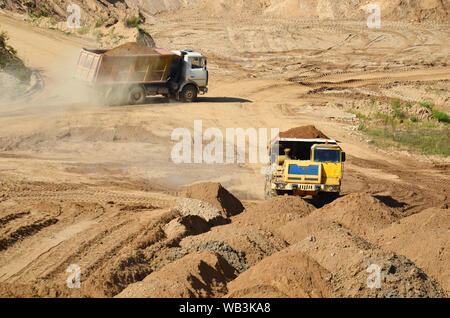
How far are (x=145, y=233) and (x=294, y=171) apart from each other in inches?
196

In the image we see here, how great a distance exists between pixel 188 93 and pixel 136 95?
298cm

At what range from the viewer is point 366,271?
30.3 feet

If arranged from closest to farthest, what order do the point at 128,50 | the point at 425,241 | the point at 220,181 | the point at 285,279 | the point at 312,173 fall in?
the point at 285,279, the point at 425,241, the point at 312,173, the point at 220,181, the point at 128,50

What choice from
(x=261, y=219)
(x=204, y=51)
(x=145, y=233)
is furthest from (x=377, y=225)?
(x=204, y=51)

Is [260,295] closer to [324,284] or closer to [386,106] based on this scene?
[324,284]

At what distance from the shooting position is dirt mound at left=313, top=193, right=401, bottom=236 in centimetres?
1373

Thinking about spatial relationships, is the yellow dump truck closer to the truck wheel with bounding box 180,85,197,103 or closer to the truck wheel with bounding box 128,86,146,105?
the truck wheel with bounding box 128,86,146,105

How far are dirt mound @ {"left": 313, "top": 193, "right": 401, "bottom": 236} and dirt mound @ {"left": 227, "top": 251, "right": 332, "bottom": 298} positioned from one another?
4.46 m

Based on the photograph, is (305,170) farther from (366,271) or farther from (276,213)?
(366,271)

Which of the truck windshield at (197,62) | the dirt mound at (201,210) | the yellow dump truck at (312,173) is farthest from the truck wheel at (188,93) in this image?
the dirt mound at (201,210)

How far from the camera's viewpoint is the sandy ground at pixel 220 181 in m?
9.54

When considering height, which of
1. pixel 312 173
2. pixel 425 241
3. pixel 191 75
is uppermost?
pixel 191 75

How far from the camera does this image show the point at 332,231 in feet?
37.2

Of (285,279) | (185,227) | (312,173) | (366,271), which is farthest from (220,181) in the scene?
(285,279)
